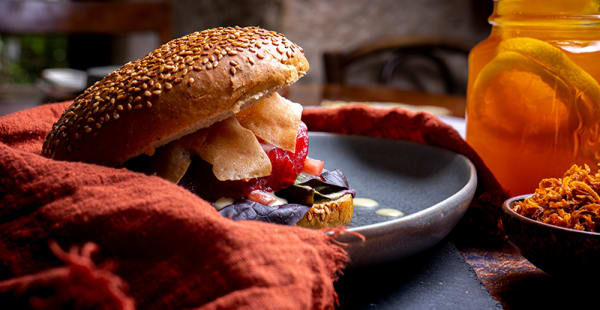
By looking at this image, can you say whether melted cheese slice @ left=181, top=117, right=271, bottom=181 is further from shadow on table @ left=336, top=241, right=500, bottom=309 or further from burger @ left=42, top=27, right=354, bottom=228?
shadow on table @ left=336, top=241, right=500, bottom=309

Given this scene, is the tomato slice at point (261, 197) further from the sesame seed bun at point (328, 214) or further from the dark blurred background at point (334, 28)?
the dark blurred background at point (334, 28)

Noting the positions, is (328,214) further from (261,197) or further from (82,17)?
(82,17)

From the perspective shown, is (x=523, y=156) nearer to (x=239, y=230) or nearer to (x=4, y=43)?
(x=239, y=230)

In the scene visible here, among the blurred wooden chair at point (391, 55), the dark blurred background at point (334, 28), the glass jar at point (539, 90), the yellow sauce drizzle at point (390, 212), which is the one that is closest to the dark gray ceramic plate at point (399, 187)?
the yellow sauce drizzle at point (390, 212)

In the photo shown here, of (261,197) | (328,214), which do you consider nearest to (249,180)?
(261,197)

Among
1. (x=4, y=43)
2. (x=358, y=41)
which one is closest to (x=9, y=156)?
(x=358, y=41)

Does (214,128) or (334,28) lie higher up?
(214,128)

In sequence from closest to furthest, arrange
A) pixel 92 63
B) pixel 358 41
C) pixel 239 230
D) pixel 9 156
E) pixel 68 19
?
1. pixel 239 230
2. pixel 9 156
3. pixel 68 19
4. pixel 358 41
5. pixel 92 63
